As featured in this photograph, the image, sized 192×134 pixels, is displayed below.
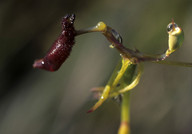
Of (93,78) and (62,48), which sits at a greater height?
(62,48)

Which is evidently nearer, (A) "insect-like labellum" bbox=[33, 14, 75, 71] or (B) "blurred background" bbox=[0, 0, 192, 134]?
(A) "insect-like labellum" bbox=[33, 14, 75, 71]

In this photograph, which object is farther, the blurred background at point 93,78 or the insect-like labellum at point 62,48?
the blurred background at point 93,78

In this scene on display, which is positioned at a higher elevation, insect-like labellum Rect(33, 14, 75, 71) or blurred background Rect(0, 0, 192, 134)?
insect-like labellum Rect(33, 14, 75, 71)

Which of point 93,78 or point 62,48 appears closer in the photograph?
point 62,48

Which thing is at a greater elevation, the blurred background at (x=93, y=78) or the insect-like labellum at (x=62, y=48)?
the insect-like labellum at (x=62, y=48)

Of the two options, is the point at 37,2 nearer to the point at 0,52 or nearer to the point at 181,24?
the point at 0,52
